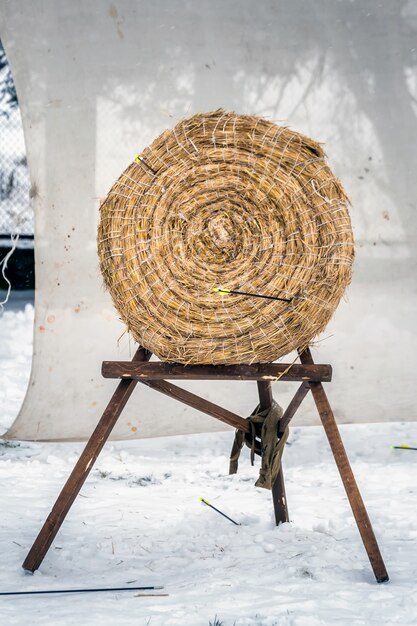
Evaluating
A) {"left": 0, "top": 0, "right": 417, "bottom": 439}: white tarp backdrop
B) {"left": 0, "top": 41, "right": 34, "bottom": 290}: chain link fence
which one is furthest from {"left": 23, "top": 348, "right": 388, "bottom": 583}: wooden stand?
{"left": 0, "top": 41, "right": 34, "bottom": 290}: chain link fence

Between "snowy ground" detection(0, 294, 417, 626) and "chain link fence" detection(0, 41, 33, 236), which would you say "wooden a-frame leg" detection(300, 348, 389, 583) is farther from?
"chain link fence" detection(0, 41, 33, 236)

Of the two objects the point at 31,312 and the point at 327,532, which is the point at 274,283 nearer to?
the point at 327,532

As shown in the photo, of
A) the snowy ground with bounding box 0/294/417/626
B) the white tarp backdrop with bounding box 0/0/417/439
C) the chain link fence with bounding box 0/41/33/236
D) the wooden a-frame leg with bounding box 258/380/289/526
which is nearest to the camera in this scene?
the snowy ground with bounding box 0/294/417/626

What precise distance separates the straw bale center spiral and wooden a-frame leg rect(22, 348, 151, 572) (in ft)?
0.85

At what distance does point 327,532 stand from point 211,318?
1002 mm

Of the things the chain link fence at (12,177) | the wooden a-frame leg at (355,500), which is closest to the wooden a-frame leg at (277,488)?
the wooden a-frame leg at (355,500)

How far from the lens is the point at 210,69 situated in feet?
12.0

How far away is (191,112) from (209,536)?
1.77 meters

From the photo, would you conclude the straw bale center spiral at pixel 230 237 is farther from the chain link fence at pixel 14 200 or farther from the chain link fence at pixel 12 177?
the chain link fence at pixel 12 177

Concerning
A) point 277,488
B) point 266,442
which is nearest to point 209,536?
point 277,488

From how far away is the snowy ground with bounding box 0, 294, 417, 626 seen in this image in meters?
2.24

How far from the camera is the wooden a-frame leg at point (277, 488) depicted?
2.83 metres

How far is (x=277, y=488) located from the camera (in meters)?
2.92

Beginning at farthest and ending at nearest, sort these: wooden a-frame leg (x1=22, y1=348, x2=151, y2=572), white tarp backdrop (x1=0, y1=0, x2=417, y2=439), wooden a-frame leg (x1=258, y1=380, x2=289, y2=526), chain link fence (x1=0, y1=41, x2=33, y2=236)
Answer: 1. chain link fence (x1=0, y1=41, x2=33, y2=236)
2. white tarp backdrop (x1=0, y1=0, x2=417, y2=439)
3. wooden a-frame leg (x1=258, y1=380, x2=289, y2=526)
4. wooden a-frame leg (x1=22, y1=348, x2=151, y2=572)
